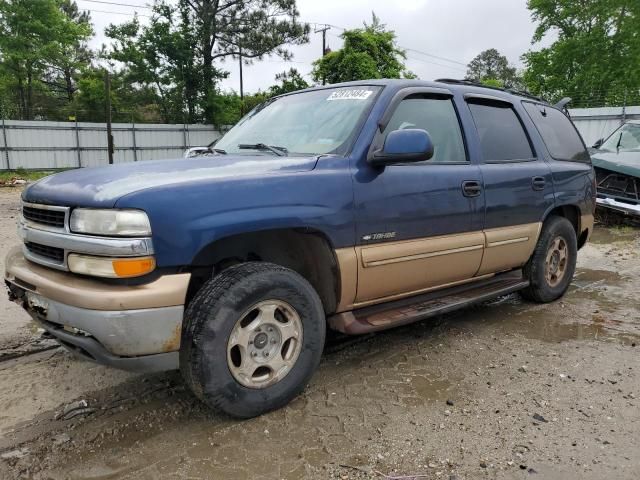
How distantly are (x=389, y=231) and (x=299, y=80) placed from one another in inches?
1035

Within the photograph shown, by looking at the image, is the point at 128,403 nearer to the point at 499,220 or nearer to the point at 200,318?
the point at 200,318

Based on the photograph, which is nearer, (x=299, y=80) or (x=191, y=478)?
(x=191, y=478)

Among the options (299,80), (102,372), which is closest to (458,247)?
(102,372)

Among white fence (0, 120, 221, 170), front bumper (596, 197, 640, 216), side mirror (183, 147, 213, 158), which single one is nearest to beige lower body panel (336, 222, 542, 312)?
side mirror (183, 147, 213, 158)

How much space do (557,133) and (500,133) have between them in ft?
3.52

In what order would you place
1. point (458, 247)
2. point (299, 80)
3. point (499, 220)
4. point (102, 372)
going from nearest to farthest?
point (102, 372) < point (458, 247) < point (499, 220) < point (299, 80)

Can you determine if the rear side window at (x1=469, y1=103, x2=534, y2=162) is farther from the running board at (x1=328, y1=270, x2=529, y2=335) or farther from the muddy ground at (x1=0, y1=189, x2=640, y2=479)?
the muddy ground at (x1=0, y1=189, x2=640, y2=479)

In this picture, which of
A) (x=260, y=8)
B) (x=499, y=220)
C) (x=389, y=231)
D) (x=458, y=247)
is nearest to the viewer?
(x=389, y=231)

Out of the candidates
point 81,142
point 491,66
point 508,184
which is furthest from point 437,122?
point 491,66

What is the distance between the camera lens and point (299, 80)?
28.1 metres

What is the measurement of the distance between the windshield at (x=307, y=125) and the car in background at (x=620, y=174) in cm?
729

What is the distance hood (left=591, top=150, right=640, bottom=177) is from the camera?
8.88 m

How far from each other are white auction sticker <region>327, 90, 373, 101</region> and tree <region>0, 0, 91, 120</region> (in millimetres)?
30695

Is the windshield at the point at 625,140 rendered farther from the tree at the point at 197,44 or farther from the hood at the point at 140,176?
the tree at the point at 197,44
